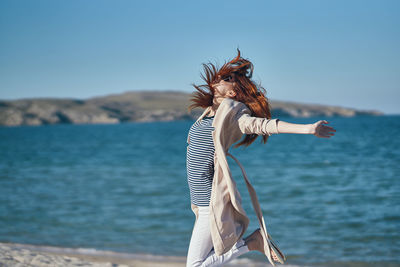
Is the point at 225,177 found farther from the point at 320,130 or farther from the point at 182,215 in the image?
the point at 182,215

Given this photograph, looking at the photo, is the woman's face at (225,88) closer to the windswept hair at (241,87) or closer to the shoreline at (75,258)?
the windswept hair at (241,87)

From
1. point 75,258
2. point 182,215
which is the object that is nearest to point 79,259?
point 75,258

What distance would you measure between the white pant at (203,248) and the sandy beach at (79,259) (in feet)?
11.3

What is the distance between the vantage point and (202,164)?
352 cm

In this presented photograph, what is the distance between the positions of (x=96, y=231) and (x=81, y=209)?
9.64ft

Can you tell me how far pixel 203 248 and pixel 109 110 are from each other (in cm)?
15185

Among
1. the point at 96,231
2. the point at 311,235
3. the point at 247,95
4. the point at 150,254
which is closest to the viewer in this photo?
the point at 247,95

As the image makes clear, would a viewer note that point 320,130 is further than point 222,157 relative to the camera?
No

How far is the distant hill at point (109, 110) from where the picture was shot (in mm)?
138250

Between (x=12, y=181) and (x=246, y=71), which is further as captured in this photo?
(x=12, y=181)

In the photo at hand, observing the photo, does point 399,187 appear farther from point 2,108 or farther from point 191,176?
point 2,108

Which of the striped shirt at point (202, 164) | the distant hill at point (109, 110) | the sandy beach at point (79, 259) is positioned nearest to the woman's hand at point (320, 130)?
the striped shirt at point (202, 164)

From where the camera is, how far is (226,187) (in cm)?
337

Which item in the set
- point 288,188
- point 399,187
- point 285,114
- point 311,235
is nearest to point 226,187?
point 311,235
